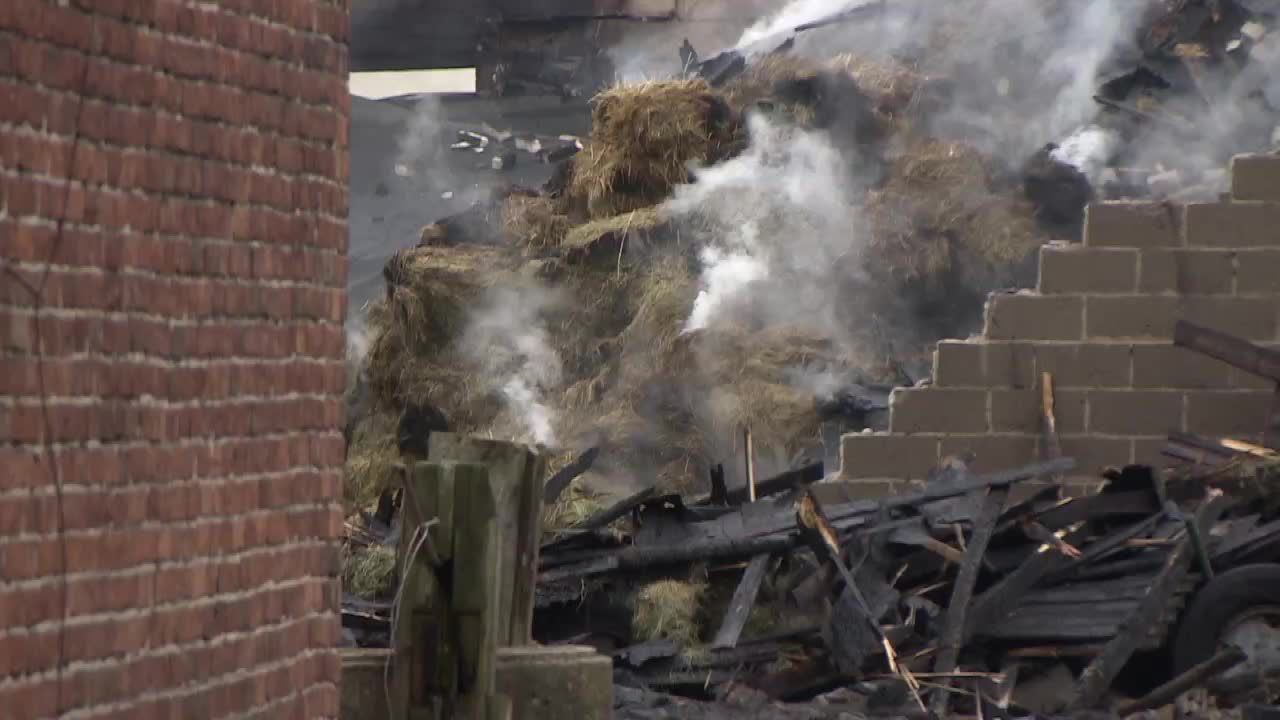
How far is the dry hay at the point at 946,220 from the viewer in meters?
16.6

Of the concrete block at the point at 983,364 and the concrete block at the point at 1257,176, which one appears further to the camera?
the concrete block at the point at 983,364

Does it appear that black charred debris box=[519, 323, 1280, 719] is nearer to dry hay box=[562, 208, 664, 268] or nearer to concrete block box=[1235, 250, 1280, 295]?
concrete block box=[1235, 250, 1280, 295]

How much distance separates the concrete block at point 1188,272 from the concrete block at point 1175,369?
385mm

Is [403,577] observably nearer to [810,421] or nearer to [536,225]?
[810,421]

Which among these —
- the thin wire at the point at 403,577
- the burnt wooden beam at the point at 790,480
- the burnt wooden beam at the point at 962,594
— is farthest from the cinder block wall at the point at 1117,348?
the thin wire at the point at 403,577

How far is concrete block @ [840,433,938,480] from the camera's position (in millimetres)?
14164

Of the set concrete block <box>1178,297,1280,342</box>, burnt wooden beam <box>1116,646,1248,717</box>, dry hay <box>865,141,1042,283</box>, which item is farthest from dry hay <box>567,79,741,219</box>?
burnt wooden beam <box>1116,646,1248,717</box>

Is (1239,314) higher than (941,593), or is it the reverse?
(1239,314)

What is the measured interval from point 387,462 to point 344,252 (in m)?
11.7

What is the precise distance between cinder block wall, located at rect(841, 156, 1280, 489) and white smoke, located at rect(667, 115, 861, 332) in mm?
2754

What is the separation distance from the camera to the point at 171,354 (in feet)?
14.5

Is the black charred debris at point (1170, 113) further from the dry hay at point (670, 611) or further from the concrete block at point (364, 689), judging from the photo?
the concrete block at point (364, 689)

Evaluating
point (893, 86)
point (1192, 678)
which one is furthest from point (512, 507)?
point (893, 86)

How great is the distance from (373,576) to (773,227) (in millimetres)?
5528
